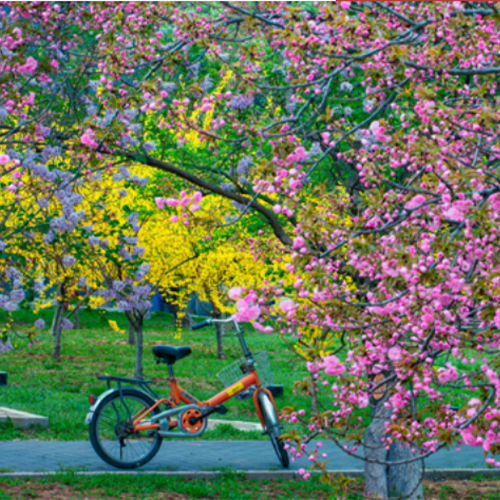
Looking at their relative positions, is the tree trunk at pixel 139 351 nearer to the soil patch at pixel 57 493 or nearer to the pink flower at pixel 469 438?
the soil patch at pixel 57 493

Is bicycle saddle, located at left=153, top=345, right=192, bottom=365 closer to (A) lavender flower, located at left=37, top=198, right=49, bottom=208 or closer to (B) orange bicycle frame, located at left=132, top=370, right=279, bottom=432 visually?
(B) orange bicycle frame, located at left=132, top=370, right=279, bottom=432

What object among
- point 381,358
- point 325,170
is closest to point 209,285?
point 325,170

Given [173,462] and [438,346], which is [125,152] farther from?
[438,346]

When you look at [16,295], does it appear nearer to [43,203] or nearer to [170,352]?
[43,203]

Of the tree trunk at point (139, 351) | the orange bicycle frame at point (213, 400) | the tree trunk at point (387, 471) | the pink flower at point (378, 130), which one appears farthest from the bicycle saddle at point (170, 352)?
the tree trunk at point (139, 351)

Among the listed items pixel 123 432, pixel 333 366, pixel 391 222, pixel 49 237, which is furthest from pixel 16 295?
pixel 391 222

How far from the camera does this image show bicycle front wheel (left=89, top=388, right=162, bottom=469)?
7.57 metres

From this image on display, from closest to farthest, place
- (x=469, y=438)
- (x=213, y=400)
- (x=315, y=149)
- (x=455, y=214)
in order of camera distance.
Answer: (x=455, y=214) < (x=469, y=438) < (x=213, y=400) < (x=315, y=149)

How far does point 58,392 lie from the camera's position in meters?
15.2

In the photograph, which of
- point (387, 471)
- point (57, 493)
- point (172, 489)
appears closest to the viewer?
point (57, 493)

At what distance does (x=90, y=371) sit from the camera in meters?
18.9

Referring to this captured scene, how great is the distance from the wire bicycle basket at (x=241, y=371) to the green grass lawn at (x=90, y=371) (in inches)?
78.2

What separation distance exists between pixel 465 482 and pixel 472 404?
5.71 meters

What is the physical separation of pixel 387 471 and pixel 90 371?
12.9 m
